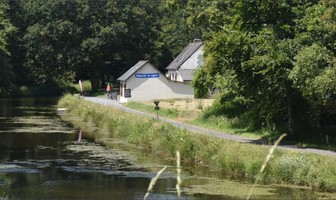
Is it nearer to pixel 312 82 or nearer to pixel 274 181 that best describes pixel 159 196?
pixel 274 181

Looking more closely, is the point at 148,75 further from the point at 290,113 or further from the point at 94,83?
the point at 290,113

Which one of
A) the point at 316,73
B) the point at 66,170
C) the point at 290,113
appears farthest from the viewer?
the point at 290,113

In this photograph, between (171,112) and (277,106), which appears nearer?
(277,106)

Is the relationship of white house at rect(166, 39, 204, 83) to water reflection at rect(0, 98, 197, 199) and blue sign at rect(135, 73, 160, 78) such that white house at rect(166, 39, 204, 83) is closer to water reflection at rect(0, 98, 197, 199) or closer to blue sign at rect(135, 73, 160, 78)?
blue sign at rect(135, 73, 160, 78)

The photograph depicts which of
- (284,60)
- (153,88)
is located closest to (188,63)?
(153,88)

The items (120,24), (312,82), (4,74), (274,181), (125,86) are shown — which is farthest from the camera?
(120,24)

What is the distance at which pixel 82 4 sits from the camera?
9094cm

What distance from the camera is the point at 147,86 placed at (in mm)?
63000

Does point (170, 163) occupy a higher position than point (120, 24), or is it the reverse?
point (120, 24)

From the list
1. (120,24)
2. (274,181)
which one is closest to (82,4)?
(120,24)

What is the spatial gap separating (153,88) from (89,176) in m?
41.1

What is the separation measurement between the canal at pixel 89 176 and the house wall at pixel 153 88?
2750 centimetres

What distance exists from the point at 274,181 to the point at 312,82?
4789 mm

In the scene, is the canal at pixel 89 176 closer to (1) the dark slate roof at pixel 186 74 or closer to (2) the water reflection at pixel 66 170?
(2) the water reflection at pixel 66 170
